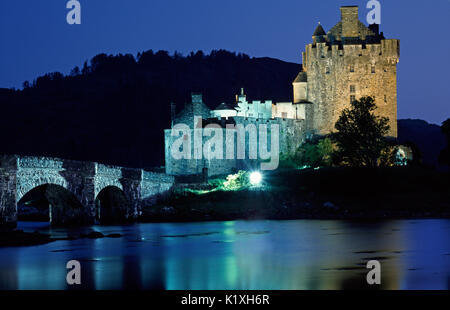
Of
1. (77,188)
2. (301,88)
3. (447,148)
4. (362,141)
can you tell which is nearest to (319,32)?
(301,88)

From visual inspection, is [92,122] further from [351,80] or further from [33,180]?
[33,180]

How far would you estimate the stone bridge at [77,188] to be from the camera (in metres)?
39.2

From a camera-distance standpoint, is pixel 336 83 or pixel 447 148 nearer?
pixel 447 148

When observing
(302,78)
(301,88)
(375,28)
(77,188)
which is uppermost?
(375,28)

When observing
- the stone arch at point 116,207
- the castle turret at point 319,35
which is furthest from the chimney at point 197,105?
the stone arch at point 116,207

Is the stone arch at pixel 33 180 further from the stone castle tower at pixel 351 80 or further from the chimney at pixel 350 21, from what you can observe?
A: the chimney at pixel 350 21

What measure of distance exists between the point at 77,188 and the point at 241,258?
50.3 feet

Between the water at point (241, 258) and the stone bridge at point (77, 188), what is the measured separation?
1.93 meters

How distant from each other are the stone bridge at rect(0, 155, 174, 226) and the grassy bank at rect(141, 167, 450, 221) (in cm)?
161

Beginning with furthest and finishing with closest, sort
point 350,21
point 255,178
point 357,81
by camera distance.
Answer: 1. point 350,21
2. point 357,81
3. point 255,178

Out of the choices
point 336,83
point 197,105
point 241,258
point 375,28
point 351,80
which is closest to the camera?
point 241,258

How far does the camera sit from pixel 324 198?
6219cm
